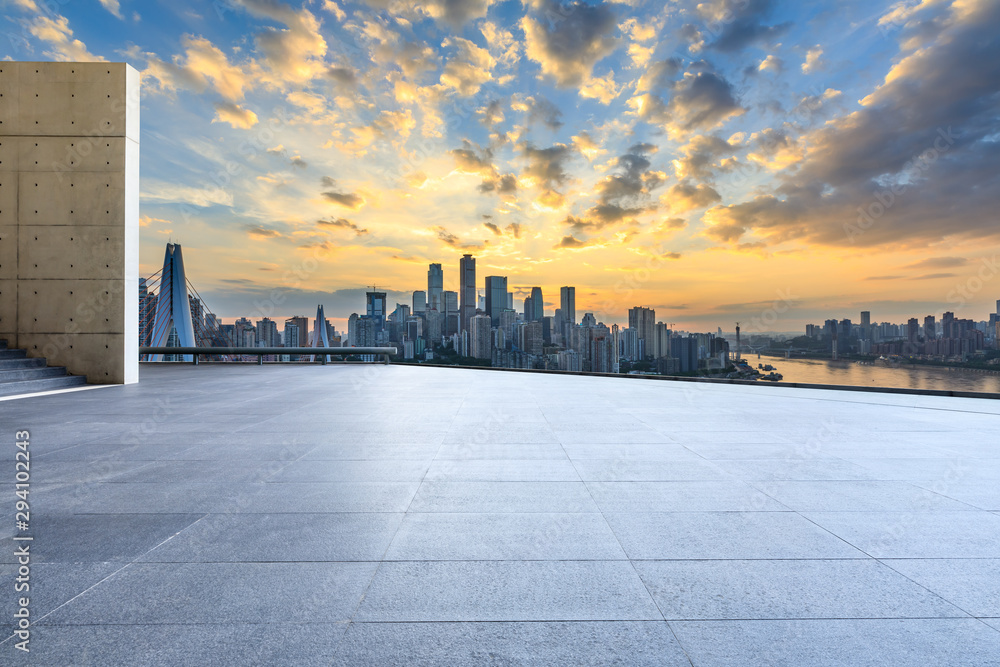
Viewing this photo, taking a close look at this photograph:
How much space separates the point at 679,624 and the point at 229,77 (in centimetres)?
1697

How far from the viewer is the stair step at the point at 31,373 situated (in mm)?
11695

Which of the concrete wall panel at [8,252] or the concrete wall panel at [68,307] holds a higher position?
the concrete wall panel at [8,252]

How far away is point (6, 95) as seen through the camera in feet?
44.0

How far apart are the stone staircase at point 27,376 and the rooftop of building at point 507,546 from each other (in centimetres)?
642

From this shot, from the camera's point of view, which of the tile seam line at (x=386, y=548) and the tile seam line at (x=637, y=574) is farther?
the tile seam line at (x=386, y=548)

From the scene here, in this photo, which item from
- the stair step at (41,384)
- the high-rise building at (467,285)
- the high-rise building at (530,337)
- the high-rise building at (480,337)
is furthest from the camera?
the high-rise building at (467,285)

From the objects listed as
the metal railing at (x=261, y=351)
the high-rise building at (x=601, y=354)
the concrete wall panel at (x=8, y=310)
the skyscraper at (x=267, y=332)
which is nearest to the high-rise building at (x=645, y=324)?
the high-rise building at (x=601, y=354)

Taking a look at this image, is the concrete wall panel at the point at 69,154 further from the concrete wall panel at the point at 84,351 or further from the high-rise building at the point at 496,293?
the high-rise building at the point at 496,293

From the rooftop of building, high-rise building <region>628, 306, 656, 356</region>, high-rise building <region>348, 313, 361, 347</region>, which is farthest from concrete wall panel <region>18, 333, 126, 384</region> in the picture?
high-rise building <region>628, 306, 656, 356</region>

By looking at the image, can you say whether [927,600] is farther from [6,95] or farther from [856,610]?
[6,95]

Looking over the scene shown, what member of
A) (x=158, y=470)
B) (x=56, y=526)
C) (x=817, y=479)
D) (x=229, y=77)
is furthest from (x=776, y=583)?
(x=229, y=77)

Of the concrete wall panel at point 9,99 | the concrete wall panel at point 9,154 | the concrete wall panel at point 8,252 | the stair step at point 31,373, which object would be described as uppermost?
the concrete wall panel at point 9,99

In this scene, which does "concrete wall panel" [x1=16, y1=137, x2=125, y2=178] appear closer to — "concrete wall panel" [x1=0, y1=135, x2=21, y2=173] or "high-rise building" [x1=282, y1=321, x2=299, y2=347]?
"concrete wall panel" [x1=0, y1=135, x2=21, y2=173]

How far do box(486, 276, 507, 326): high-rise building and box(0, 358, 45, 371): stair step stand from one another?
5261cm
